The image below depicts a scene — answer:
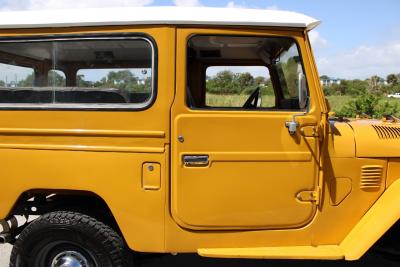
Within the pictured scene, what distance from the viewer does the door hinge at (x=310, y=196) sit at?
2.93 m

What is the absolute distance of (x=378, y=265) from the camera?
3941 millimetres

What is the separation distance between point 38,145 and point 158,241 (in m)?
1.05

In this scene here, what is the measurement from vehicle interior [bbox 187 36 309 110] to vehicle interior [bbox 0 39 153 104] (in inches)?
13.8

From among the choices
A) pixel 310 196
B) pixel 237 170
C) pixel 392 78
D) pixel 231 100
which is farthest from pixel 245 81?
pixel 392 78

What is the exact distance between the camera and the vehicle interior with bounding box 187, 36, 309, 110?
2967mm

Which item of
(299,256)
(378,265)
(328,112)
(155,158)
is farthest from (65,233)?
(378,265)

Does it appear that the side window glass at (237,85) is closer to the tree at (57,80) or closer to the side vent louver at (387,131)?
the side vent louver at (387,131)

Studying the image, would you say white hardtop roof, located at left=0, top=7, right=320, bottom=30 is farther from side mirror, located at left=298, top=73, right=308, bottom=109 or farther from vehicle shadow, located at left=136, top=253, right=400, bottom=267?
vehicle shadow, located at left=136, top=253, right=400, bottom=267

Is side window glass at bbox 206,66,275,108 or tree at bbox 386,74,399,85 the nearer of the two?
side window glass at bbox 206,66,275,108

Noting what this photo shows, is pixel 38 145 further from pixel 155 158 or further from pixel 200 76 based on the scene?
pixel 200 76

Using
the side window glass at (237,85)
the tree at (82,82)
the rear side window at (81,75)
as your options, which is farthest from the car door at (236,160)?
the tree at (82,82)

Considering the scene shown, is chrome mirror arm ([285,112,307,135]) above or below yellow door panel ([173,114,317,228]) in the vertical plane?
above

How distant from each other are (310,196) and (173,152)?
3.21 ft

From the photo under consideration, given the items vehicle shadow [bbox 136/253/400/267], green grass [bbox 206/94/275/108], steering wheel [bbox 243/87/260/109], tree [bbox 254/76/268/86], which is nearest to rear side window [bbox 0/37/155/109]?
green grass [bbox 206/94/275/108]
